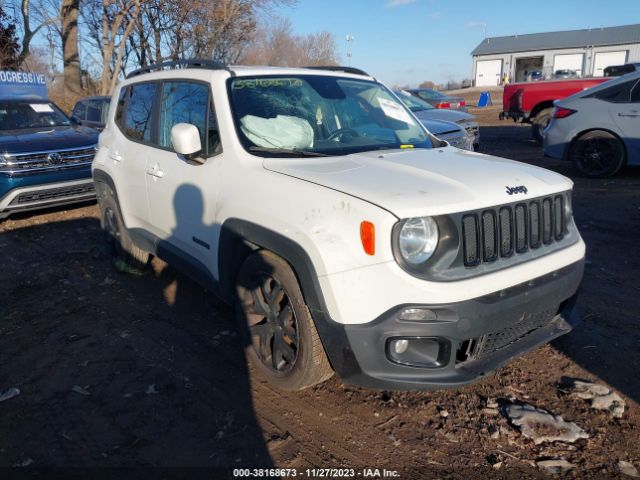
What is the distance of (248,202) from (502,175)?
1474 millimetres

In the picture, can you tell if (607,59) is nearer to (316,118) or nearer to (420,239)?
(316,118)

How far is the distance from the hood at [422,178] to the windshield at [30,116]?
7.07m

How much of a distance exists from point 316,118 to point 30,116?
6.99m

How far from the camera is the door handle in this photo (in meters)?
4.04

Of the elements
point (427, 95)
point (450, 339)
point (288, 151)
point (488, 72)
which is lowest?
point (450, 339)

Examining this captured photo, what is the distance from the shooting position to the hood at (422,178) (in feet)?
8.14

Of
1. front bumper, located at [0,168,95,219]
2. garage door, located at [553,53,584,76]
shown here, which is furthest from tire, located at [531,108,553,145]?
garage door, located at [553,53,584,76]

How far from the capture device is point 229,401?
310cm

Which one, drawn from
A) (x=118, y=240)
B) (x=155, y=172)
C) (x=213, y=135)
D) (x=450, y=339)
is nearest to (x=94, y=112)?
(x=118, y=240)

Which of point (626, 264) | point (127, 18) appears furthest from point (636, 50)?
point (626, 264)

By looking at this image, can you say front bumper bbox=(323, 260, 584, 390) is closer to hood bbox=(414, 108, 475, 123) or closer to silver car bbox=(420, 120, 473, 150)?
silver car bbox=(420, 120, 473, 150)

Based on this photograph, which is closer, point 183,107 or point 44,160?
point 183,107

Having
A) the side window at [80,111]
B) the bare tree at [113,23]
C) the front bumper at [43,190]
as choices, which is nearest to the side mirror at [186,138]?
the front bumper at [43,190]

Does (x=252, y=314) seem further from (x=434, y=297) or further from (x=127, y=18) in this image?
(x=127, y=18)
